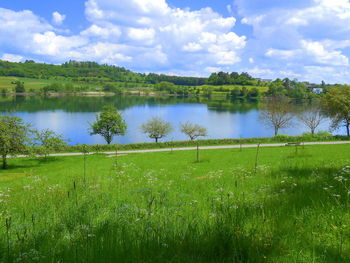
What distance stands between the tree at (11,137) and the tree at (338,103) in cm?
5545

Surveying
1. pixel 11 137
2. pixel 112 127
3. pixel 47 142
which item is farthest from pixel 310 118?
pixel 11 137

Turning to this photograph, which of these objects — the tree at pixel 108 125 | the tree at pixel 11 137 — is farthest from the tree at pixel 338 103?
the tree at pixel 11 137

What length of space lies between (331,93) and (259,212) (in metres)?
61.4

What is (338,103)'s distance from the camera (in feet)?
170

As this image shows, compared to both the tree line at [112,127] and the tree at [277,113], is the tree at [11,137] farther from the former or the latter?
the tree at [277,113]

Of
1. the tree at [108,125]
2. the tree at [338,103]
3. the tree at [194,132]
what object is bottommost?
the tree at [194,132]

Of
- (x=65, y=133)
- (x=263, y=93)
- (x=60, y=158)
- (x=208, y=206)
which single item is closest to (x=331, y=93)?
(x=60, y=158)

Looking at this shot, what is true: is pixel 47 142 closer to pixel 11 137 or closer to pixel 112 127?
pixel 11 137

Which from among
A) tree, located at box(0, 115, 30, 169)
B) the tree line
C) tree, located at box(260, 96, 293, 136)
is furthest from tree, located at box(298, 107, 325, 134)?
tree, located at box(0, 115, 30, 169)

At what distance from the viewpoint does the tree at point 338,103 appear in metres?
51.7

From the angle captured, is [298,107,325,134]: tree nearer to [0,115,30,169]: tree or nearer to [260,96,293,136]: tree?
[260,96,293,136]: tree

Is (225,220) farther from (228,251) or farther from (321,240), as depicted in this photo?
(321,240)

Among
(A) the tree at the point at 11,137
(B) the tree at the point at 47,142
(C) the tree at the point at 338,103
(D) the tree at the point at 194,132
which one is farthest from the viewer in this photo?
(D) the tree at the point at 194,132

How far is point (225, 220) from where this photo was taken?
3.20 m
